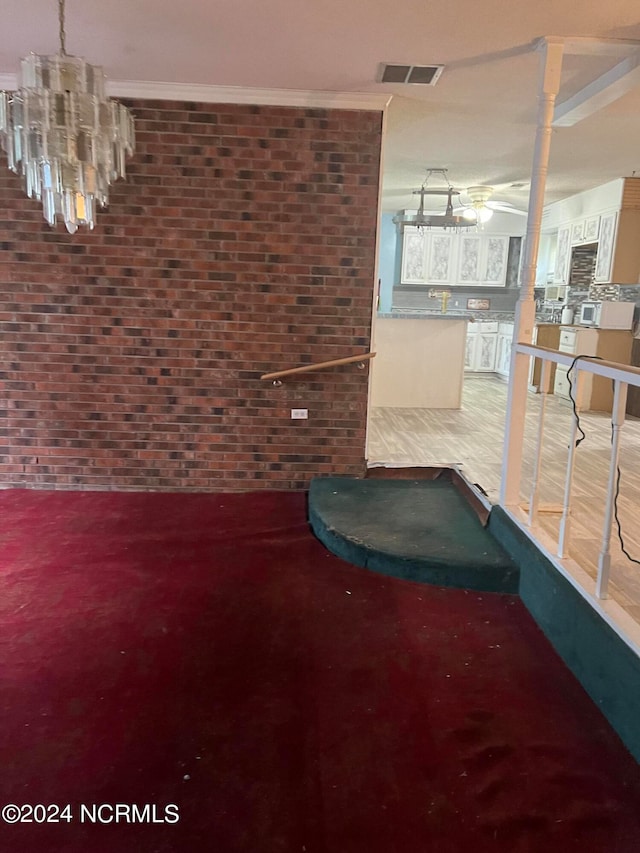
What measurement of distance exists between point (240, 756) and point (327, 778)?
278mm

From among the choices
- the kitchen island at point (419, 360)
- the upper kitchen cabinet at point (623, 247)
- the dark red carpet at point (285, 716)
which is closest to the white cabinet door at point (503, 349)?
the upper kitchen cabinet at point (623, 247)

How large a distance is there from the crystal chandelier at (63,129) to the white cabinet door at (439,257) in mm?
7667

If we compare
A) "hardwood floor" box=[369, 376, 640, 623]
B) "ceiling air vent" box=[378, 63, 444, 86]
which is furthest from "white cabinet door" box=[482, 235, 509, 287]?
"ceiling air vent" box=[378, 63, 444, 86]

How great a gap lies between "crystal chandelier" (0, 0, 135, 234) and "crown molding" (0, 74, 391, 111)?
158 cm

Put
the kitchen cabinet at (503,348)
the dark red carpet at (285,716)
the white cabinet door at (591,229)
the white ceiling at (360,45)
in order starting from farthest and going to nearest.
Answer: the kitchen cabinet at (503,348) < the white cabinet door at (591,229) < the white ceiling at (360,45) < the dark red carpet at (285,716)

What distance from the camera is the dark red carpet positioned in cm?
169

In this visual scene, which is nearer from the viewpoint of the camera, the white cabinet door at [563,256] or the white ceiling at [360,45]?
the white ceiling at [360,45]

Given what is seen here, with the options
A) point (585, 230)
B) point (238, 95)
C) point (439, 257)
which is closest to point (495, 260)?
point (439, 257)

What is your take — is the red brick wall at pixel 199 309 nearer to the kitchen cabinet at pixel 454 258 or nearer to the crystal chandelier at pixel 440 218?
the crystal chandelier at pixel 440 218

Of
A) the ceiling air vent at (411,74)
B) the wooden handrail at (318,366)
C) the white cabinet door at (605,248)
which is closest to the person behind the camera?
the ceiling air vent at (411,74)

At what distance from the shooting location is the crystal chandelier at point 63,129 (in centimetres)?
221

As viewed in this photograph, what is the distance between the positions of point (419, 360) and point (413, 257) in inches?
155

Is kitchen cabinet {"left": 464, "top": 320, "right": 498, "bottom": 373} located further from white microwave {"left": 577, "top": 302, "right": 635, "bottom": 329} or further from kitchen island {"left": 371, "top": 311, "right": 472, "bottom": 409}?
kitchen island {"left": 371, "top": 311, "right": 472, "bottom": 409}

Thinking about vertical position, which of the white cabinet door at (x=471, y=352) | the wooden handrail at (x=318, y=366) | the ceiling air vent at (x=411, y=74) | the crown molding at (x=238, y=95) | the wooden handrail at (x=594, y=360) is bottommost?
the white cabinet door at (x=471, y=352)
